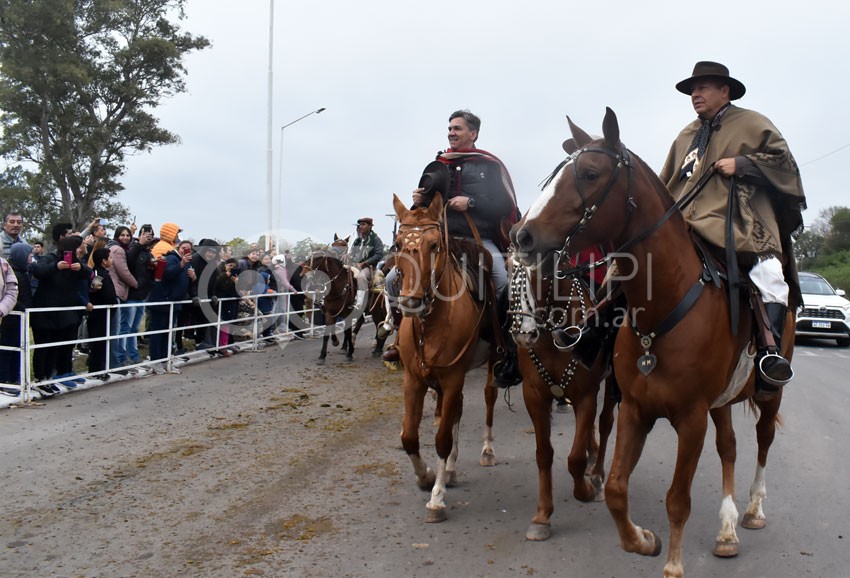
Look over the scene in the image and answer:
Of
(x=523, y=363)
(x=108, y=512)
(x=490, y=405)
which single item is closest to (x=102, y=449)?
(x=108, y=512)

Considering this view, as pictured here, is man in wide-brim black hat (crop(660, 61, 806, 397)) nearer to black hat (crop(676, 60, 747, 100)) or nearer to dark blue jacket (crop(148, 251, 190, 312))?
black hat (crop(676, 60, 747, 100))

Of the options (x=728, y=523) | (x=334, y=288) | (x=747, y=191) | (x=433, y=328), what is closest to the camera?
(x=747, y=191)

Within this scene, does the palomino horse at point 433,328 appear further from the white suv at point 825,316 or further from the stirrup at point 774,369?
the white suv at point 825,316

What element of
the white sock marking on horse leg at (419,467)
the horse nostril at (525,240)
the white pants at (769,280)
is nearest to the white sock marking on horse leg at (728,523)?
the white pants at (769,280)

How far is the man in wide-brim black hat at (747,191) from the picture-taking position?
4277 mm

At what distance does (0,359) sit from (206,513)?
5500 millimetres

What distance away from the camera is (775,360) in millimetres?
4156

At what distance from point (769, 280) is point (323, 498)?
12.2ft

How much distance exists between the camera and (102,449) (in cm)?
692

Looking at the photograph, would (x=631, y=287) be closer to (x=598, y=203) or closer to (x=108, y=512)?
(x=598, y=203)

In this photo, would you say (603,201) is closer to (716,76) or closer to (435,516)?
(716,76)

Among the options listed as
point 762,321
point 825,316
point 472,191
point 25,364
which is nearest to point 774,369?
point 762,321

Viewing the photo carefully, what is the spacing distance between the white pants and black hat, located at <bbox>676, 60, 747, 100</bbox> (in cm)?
129

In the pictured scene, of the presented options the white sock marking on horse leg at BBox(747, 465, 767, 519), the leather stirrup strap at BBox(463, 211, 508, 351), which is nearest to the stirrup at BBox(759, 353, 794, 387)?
the white sock marking on horse leg at BBox(747, 465, 767, 519)
